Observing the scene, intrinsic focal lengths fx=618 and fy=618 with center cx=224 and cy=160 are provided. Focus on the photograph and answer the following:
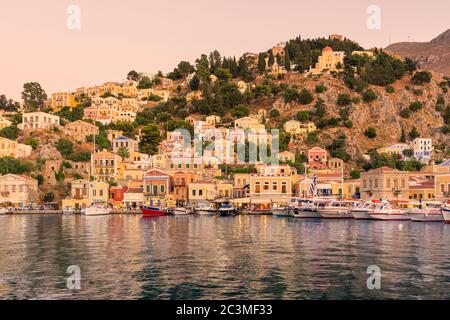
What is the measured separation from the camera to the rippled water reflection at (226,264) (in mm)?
24875

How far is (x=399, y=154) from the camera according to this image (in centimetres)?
13500

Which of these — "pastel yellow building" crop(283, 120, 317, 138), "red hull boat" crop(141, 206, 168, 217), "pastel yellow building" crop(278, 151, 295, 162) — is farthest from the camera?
"pastel yellow building" crop(283, 120, 317, 138)

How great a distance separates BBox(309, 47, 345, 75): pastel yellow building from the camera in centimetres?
18170

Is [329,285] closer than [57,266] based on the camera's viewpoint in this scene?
Yes

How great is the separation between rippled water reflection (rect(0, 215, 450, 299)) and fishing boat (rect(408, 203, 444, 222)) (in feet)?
58.7

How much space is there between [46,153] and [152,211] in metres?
41.3

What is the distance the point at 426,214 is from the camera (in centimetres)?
A: 6975

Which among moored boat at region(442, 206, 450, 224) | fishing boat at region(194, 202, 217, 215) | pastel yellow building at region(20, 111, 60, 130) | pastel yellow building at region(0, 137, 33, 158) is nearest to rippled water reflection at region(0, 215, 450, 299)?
moored boat at region(442, 206, 450, 224)

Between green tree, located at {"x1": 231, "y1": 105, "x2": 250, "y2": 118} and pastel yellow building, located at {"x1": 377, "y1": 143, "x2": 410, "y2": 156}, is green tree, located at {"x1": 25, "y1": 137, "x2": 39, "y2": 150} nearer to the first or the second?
green tree, located at {"x1": 231, "y1": 105, "x2": 250, "y2": 118}

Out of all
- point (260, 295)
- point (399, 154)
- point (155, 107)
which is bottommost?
point (260, 295)
